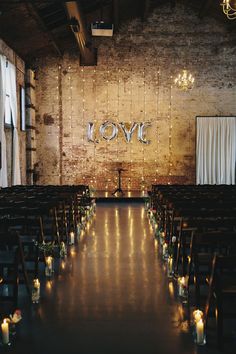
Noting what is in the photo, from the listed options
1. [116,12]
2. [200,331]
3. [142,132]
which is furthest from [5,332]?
[142,132]

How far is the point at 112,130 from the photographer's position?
1989 cm

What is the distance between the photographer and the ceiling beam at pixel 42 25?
13477 mm

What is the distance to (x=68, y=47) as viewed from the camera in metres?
19.8

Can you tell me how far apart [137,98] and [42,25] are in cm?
587

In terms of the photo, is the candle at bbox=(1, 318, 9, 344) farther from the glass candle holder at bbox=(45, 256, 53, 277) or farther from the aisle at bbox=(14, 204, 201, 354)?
the glass candle holder at bbox=(45, 256, 53, 277)

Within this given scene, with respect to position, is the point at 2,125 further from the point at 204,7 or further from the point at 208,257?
the point at 208,257

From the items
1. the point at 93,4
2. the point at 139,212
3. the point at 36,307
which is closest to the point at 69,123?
the point at 93,4

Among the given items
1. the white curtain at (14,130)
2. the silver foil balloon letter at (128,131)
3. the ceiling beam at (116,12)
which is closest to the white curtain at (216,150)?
the silver foil balloon letter at (128,131)

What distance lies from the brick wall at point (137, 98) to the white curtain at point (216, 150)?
1.30 ft

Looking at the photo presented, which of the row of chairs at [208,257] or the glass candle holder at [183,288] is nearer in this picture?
the row of chairs at [208,257]

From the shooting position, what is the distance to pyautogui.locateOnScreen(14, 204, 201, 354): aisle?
12.4 feet

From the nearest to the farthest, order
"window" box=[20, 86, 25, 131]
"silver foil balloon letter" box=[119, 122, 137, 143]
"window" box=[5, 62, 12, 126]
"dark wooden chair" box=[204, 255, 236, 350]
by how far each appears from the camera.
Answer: "dark wooden chair" box=[204, 255, 236, 350], "window" box=[5, 62, 12, 126], "window" box=[20, 86, 25, 131], "silver foil balloon letter" box=[119, 122, 137, 143]

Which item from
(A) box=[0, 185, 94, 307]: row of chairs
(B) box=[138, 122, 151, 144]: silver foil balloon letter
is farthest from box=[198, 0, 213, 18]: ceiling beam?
(A) box=[0, 185, 94, 307]: row of chairs

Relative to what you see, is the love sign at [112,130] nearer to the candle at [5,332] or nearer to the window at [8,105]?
the window at [8,105]
